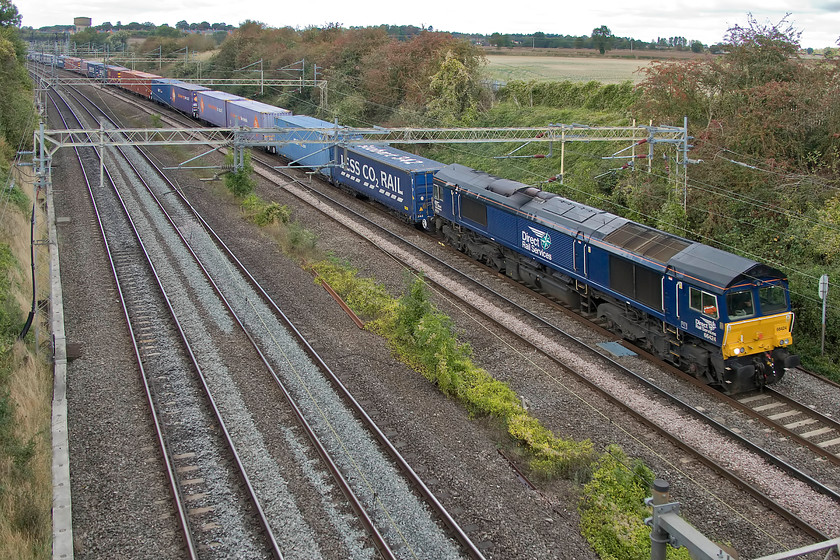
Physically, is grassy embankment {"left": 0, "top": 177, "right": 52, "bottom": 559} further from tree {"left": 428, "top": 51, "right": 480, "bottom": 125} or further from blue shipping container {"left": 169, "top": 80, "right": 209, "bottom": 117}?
blue shipping container {"left": 169, "top": 80, "right": 209, "bottom": 117}

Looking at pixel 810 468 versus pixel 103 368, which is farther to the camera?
pixel 103 368

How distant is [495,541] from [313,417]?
17.7 ft

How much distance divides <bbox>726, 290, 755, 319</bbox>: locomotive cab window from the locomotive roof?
0.92 ft

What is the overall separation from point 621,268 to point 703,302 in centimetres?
305

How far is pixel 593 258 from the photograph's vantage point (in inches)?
808

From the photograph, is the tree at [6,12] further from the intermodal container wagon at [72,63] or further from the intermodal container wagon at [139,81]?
the intermodal container wagon at [72,63]

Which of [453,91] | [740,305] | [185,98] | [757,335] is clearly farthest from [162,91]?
[757,335]

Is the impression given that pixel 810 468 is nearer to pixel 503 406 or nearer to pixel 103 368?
pixel 503 406

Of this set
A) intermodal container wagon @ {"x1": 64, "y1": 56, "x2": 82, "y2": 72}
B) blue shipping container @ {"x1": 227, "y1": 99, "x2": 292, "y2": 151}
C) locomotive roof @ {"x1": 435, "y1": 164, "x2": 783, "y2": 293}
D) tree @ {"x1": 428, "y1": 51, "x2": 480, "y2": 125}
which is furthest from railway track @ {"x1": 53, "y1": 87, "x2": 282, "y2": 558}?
intermodal container wagon @ {"x1": 64, "y1": 56, "x2": 82, "y2": 72}

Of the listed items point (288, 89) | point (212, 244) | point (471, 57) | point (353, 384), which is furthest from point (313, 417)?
point (288, 89)

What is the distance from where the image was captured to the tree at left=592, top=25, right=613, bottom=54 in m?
95.9

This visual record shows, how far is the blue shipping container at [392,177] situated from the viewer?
31.2 metres

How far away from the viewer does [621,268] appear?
64.1 feet

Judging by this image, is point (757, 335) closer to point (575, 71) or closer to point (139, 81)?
point (575, 71)
